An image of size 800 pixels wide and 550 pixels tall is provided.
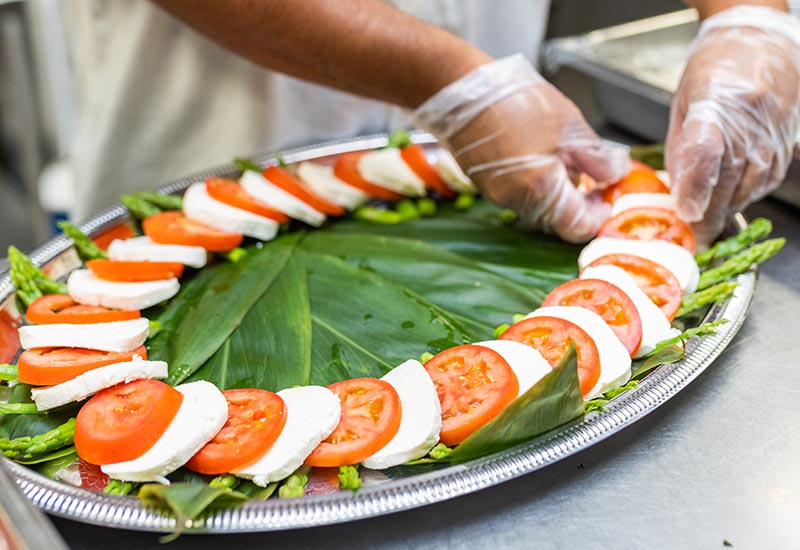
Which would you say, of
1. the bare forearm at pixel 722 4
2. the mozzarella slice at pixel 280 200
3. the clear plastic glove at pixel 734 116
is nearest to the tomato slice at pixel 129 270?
the mozzarella slice at pixel 280 200

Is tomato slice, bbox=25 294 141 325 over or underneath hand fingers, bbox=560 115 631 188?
underneath

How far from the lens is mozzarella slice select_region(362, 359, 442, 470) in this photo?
4.43 ft

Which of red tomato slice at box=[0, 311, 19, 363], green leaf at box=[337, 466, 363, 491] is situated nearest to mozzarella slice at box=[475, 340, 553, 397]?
green leaf at box=[337, 466, 363, 491]

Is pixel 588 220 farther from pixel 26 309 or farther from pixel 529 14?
pixel 26 309

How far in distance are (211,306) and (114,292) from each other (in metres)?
0.21

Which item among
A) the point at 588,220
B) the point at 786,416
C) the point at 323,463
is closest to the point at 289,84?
the point at 588,220

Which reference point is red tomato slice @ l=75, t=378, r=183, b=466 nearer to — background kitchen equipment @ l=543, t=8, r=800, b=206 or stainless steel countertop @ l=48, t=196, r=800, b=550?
stainless steel countertop @ l=48, t=196, r=800, b=550

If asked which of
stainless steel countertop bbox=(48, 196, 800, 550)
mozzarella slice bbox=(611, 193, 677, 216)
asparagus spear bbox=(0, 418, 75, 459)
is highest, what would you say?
mozzarella slice bbox=(611, 193, 677, 216)

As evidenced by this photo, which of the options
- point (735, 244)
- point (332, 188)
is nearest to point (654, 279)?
Result: point (735, 244)

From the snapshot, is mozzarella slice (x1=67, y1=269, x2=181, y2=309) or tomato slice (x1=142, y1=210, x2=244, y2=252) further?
tomato slice (x1=142, y1=210, x2=244, y2=252)

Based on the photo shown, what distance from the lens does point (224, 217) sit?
2.07 meters

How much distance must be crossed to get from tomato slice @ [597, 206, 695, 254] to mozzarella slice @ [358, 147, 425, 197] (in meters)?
0.55

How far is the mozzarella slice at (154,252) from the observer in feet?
6.36

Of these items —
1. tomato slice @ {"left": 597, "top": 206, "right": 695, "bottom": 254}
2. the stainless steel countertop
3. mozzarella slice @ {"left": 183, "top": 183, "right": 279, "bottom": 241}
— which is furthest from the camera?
mozzarella slice @ {"left": 183, "top": 183, "right": 279, "bottom": 241}
